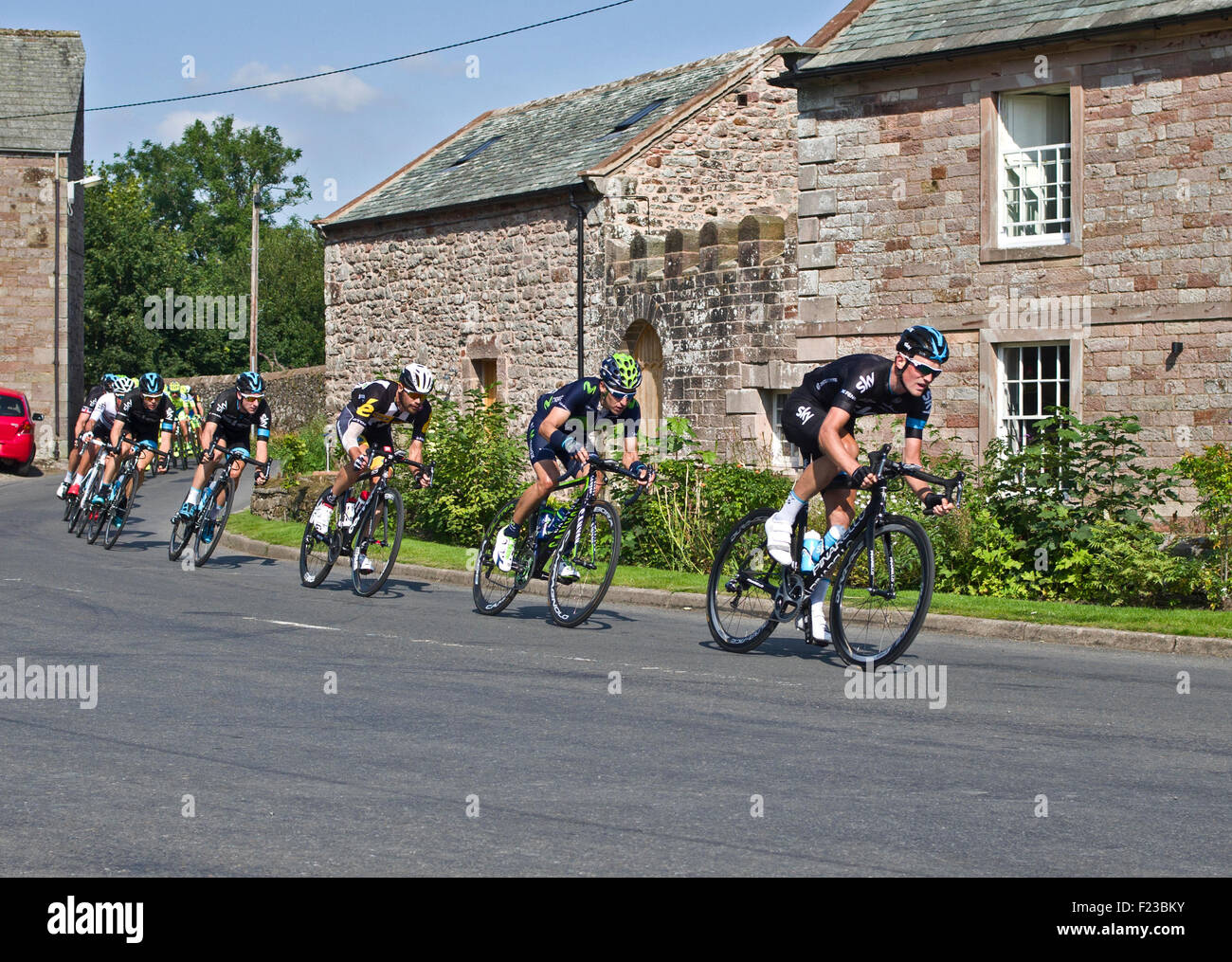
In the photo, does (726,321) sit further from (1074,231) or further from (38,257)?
(38,257)

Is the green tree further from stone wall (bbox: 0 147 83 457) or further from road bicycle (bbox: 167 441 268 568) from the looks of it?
road bicycle (bbox: 167 441 268 568)


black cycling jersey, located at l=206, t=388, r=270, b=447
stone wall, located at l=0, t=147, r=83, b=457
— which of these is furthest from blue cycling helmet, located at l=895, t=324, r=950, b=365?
stone wall, located at l=0, t=147, r=83, b=457

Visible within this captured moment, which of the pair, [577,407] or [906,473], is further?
[577,407]

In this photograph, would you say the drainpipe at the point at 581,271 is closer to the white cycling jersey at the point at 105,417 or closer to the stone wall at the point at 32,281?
the white cycling jersey at the point at 105,417

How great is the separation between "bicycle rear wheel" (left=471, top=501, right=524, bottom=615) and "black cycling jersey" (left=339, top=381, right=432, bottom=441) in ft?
4.65

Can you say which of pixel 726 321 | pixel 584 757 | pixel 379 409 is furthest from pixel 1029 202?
pixel 584 757

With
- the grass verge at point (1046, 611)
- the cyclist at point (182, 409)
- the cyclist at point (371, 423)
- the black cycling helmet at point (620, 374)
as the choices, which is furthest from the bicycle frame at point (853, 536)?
the cyclist at point (182, 409)

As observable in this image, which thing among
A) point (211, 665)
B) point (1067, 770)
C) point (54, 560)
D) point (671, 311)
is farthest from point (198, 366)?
point (1067, 770)

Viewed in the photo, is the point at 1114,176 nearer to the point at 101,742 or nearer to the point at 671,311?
the point at 671,311

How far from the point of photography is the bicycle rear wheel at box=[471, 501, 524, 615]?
12.2m

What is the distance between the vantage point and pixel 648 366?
1012 inches

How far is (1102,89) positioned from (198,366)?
51.5 meters

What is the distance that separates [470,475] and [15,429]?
18.6 meters
